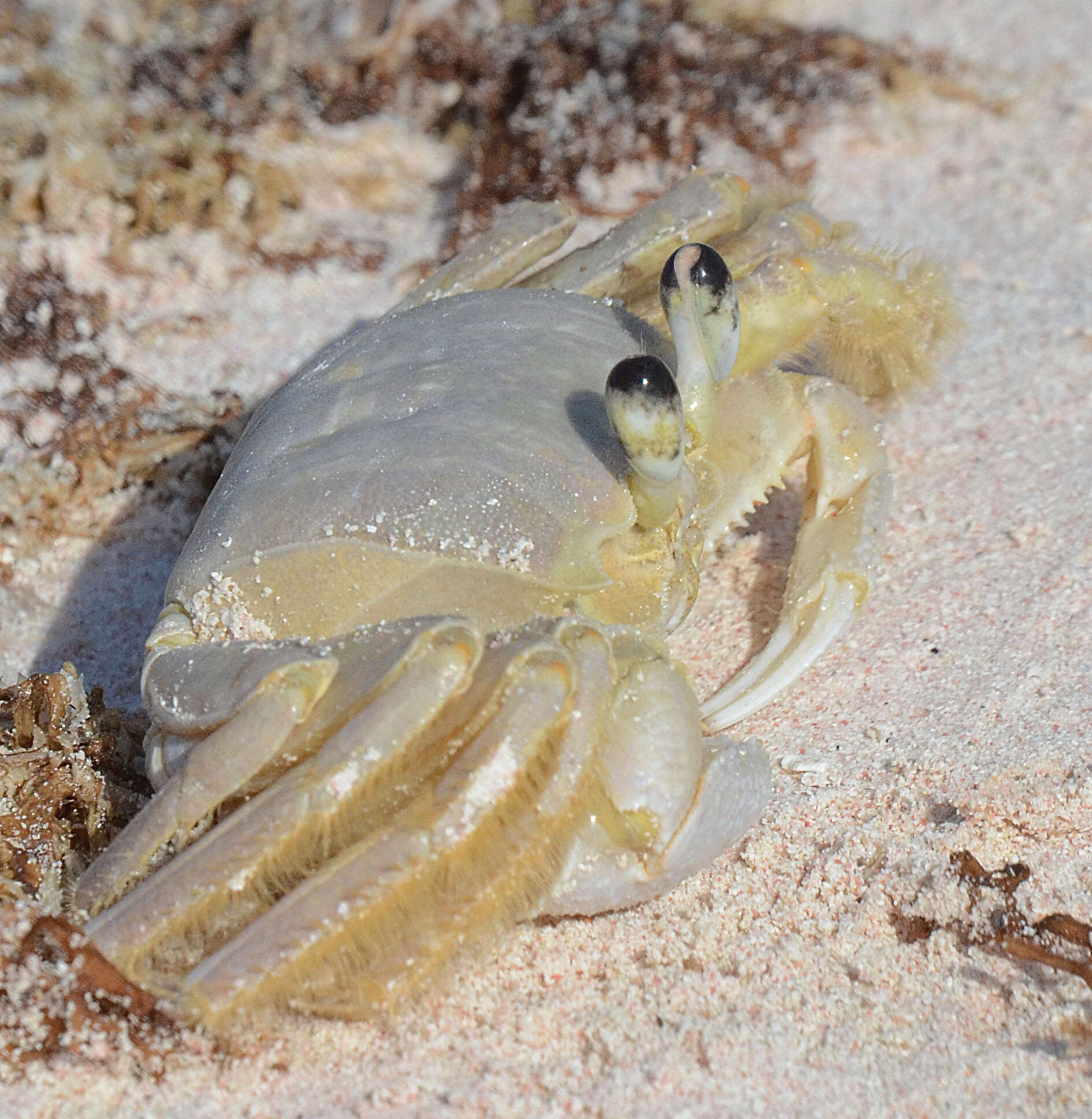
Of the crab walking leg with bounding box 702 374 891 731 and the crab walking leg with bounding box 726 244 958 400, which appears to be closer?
the crab walking leg with bounding box 702 374 891 731

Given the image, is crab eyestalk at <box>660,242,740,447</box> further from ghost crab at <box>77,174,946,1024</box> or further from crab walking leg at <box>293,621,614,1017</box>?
crab walking leg at <box>293,621,614,1017</box>

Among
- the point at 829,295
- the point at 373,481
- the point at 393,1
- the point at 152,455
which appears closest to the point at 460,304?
the point at 373,481

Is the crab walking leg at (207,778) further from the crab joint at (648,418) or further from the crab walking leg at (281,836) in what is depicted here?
the crab joint at (648,418)

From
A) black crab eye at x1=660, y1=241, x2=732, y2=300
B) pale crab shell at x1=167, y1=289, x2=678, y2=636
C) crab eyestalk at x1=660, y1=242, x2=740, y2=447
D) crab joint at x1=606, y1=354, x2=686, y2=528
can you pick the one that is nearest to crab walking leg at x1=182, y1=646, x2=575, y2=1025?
pale crab shell at x1=167, y1=289, x2=678, y2=636

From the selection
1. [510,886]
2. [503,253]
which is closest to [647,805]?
[510,886]

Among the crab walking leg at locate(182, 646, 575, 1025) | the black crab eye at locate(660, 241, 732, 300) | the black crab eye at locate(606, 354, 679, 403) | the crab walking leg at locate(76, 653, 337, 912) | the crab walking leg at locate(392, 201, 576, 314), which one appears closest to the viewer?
the crab walking leg at locate(182, 646, 575, 1025)

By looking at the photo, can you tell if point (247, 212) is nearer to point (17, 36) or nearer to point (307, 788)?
point (17, 36)

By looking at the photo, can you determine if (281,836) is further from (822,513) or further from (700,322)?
(822,513)
